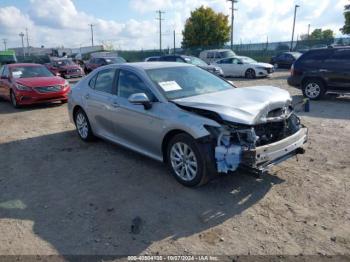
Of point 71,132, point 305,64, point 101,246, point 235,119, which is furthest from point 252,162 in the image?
point 305,64

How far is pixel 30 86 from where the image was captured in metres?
11.4

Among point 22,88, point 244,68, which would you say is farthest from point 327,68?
point 244,68

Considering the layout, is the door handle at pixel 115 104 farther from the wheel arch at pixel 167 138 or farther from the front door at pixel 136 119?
the wheel arch at pixel 167 138

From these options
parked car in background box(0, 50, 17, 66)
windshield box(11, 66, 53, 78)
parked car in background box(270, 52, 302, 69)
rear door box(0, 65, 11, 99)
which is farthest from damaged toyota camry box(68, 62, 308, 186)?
parked car in background box(0, 50, 17, 66)

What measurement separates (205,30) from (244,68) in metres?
32.8

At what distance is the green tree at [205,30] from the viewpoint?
173 ft

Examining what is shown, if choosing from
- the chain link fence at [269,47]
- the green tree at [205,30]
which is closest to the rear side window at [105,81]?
the chain link fence at [269,47]

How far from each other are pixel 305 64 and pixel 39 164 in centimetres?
Result: 944

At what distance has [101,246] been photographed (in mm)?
3449

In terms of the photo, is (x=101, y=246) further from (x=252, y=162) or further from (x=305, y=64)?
(x=305, y=64)

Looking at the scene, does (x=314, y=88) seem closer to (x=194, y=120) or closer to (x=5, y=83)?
(x=194, y=120)

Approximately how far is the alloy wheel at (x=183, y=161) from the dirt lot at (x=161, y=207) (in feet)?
0.72

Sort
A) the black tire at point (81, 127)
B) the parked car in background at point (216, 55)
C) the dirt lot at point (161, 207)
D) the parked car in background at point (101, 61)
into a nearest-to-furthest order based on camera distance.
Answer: the dirt lot at point (161, 207), the black tire at point (81, 127), the parked car in background at point (101, 61), the parked car in background at point (216, 55)

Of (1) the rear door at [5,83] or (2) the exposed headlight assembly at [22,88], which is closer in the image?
(2) the exposed headlight assembly at [22,88]
